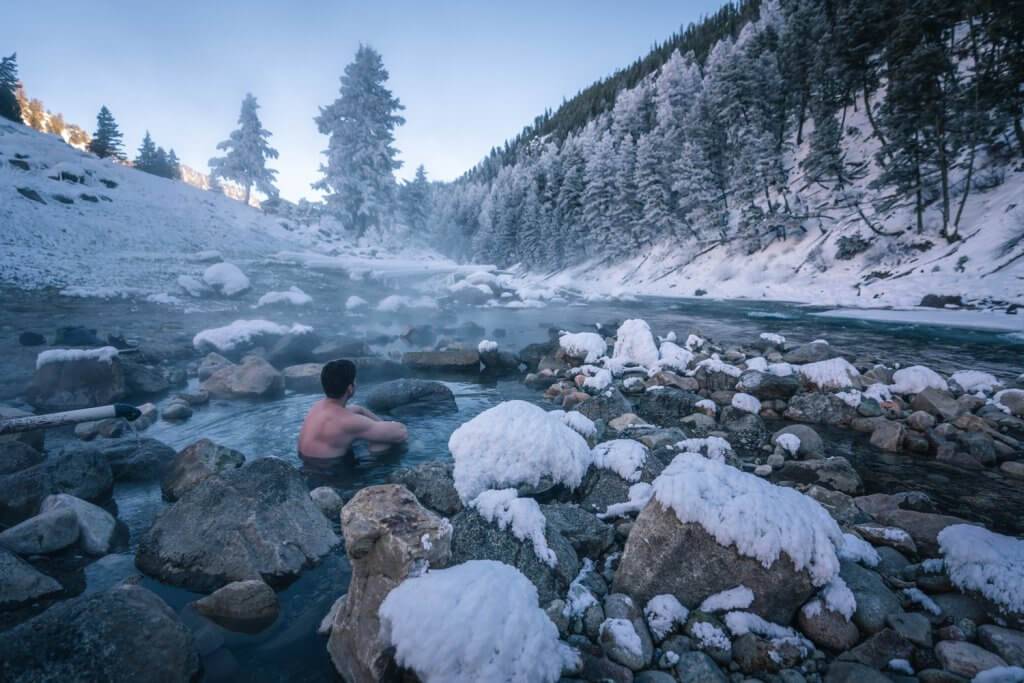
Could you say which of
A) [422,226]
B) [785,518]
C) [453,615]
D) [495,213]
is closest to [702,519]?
[785,518]

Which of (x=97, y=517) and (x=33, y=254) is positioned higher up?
(x=33, y=254)

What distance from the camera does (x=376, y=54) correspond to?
36.1 metres

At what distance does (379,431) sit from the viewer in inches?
211

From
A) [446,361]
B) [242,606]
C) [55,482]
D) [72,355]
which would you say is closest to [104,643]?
[242,606]

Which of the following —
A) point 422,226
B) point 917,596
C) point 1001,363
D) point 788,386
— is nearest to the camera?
point 917,596

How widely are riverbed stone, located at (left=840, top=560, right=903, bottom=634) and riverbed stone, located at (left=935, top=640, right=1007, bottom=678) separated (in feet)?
0.73

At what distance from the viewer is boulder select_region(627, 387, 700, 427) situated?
642cm

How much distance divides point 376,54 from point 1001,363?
44.0 meters

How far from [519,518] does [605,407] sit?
390 centimetres

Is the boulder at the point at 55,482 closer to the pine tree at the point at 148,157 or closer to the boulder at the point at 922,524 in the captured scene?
the boulder at the point at 922,524

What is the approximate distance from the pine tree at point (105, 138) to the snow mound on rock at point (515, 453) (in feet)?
196

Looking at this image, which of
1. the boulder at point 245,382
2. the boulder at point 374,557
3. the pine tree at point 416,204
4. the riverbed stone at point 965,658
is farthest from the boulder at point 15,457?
the pine tree at point 416,204

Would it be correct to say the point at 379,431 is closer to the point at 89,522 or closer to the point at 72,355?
the point at 89,522

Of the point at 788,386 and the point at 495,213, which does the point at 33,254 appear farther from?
the point at 495,213
